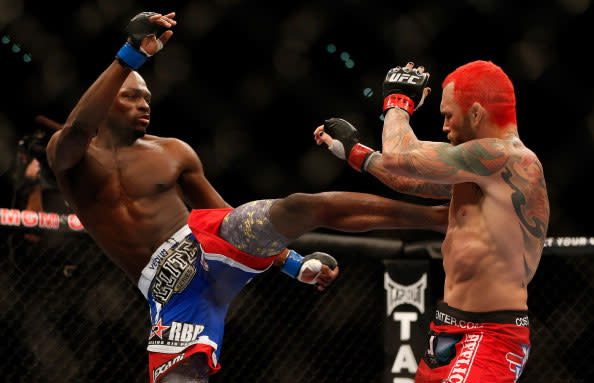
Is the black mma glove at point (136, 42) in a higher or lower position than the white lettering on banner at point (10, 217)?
higher

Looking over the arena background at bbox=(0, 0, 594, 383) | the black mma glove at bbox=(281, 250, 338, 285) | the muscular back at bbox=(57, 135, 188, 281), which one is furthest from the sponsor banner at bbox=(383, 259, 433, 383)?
the muscular back at bbox=(57, 135, 188, 281)

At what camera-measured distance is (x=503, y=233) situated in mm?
1396

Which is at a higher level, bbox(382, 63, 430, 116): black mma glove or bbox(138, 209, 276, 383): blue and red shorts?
bbox(382, 63, 430, 116): black mma glove

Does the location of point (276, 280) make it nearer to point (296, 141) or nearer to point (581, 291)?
point (296, 141)

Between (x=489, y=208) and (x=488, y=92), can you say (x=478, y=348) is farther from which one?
(x=488, y=92)

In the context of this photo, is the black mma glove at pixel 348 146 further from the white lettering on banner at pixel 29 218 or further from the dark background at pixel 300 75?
the dark background at pixel 300 75

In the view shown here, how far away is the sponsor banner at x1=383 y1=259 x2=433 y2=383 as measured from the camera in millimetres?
2562

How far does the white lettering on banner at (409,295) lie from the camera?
2588 mm

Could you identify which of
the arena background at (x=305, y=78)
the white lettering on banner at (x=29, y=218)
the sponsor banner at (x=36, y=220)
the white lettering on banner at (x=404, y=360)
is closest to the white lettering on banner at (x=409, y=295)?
the white lettering on banner at (x=404, y=360)

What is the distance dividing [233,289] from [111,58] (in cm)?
189

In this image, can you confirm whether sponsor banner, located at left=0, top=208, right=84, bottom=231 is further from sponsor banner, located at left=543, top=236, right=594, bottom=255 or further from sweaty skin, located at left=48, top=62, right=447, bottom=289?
sponsor banner, located at left=543, top=236, right=594, bottom=255

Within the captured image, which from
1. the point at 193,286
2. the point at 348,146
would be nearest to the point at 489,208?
the point at 348,146

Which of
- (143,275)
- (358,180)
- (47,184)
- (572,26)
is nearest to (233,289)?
(143,275)

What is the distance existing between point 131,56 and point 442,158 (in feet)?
2.71
